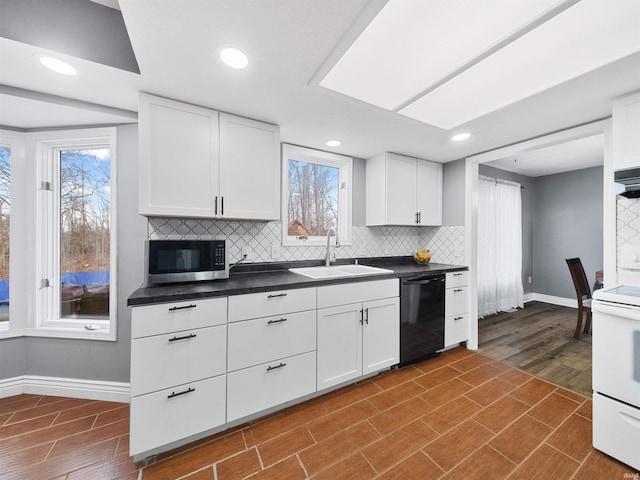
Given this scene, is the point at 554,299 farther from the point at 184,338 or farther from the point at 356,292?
the point at 184,338

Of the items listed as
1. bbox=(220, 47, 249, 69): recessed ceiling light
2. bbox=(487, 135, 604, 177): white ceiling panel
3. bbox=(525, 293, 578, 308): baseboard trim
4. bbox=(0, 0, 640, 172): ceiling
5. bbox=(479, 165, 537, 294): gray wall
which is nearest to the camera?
bbox=(0, 0, 640, 172): ceiling

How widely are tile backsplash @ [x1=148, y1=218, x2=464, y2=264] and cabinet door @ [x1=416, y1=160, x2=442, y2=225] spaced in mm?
243

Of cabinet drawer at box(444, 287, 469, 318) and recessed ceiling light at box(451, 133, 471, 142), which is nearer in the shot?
recessed ceiling light at box(451, 133, 471, 142)

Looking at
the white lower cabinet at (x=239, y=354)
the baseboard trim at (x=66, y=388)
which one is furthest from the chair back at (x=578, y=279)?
the baseboard trim at (x=66, y=388)

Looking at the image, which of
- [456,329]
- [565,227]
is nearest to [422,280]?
[456,329]

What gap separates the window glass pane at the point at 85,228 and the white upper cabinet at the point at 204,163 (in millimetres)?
735

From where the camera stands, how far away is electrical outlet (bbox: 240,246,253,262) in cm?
235

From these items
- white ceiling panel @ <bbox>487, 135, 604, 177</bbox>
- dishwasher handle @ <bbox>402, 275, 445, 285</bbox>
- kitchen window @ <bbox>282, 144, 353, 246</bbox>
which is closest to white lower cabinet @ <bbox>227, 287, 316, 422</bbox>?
kitchen window @ <bbox>282, 144, 353, 246</bbox>

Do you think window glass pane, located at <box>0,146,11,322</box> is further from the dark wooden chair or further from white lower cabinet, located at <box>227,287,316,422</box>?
the dark wooden chair

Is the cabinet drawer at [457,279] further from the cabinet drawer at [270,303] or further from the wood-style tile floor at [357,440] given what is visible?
the cabinet drawer at [270,303]

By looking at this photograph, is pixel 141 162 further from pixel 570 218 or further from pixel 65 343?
pixel 570 218

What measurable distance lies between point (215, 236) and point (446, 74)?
207cm

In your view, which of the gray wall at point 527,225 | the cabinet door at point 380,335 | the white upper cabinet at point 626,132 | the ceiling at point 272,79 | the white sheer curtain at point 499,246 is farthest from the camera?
the gray wall at point 527,225

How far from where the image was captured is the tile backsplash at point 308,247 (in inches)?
83.2
